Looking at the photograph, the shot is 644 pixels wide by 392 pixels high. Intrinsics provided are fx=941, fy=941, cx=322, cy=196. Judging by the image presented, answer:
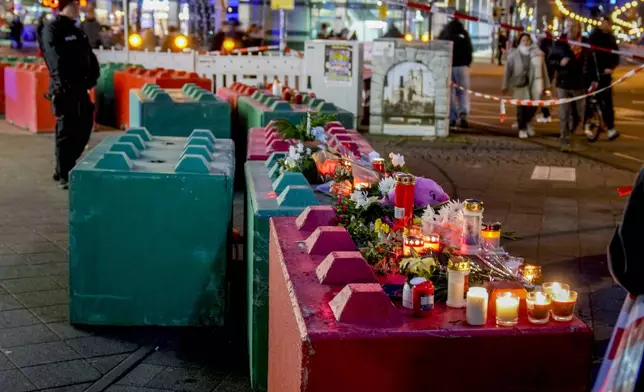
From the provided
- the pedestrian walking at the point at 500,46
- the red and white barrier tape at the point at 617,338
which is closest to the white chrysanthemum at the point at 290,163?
the red and white barrier tape at the point at 617,338

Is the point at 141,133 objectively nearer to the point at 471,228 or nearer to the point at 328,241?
the point at 328,241

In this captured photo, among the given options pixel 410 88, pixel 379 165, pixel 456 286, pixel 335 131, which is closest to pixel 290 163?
pixel 379 165

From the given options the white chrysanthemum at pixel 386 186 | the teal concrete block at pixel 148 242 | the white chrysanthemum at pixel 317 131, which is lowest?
the teal concrete block at pixel 148 242

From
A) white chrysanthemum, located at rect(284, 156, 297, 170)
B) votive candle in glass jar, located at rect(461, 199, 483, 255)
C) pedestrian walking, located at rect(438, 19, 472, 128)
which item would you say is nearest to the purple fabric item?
votive candle in glass jar, located at rect(461, 199, 483, 255)

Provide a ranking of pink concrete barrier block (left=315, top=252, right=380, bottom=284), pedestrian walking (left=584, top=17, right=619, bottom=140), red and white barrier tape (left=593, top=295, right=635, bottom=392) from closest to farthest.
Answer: red and white barrier tape (left=593, top=295, right=635, bottom=392) < pink concrete barrier block (left=315, top=252, right=380, bottom=284) < pedestrian walking (left=584, top=17, right=619, bottom=140)

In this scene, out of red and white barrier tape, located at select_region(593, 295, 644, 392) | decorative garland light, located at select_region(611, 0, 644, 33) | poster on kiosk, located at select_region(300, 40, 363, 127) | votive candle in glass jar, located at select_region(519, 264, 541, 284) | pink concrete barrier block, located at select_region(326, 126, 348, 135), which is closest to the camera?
red and white barrier tape, located at select_region(593, 295, 644, 392)

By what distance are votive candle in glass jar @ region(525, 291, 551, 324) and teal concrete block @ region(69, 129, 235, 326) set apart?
2.57 m

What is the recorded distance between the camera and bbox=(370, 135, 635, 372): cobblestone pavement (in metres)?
6.77

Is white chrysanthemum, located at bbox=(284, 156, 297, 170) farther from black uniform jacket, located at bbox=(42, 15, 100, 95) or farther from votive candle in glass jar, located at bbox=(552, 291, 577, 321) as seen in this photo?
black uniform jacket, located at bbox=(42, 15, 100, 95)

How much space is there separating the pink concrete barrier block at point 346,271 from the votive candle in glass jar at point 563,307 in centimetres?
63

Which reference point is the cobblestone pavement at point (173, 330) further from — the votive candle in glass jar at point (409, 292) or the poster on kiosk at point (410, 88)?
the votive candle in glass jar at point (409, 292)

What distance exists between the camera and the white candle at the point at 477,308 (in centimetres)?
311

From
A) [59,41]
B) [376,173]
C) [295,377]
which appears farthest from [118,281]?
[59,41]

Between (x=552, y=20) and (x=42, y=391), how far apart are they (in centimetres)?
7311
